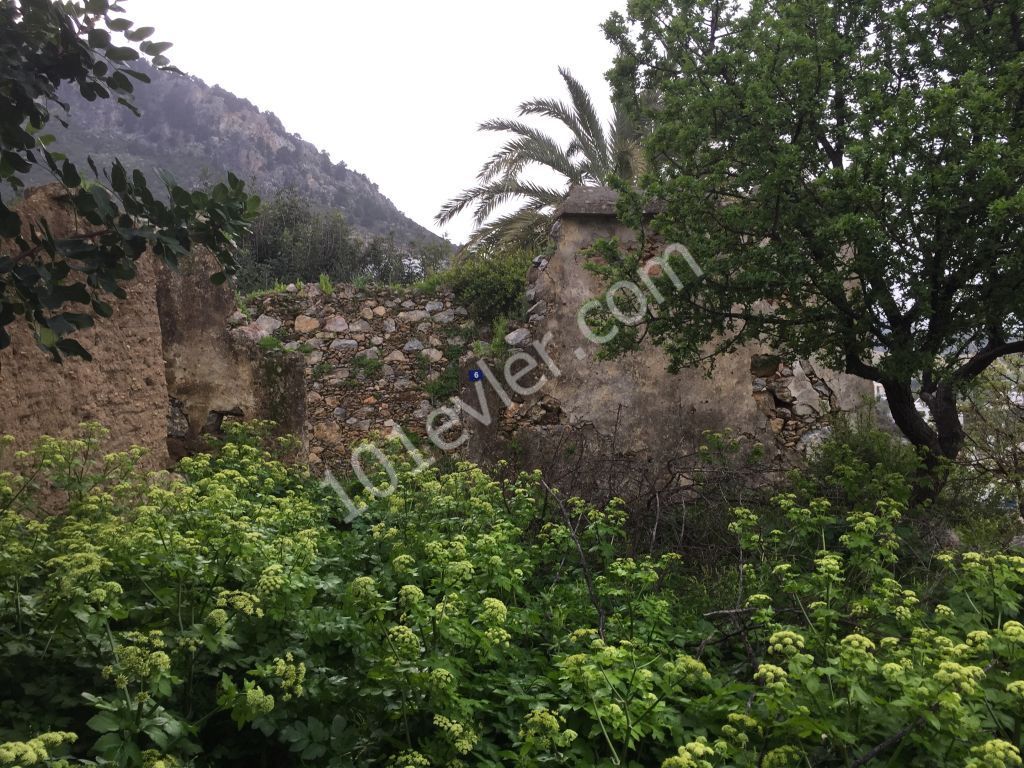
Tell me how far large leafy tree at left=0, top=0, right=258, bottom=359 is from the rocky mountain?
27.5 meters

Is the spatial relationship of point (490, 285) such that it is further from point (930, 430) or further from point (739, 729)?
point (739, 729)

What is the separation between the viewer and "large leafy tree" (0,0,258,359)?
2.49m

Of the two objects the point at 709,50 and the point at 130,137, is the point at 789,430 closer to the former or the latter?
the point at 709,50

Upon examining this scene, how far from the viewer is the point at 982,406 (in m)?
9.22

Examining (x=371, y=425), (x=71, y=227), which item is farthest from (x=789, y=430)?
(x=71, y=227)

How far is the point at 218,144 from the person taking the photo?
3819 centimetres

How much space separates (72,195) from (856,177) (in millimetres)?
4055

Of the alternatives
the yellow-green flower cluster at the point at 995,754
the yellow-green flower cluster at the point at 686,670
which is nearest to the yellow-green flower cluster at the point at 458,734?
the yellow-green flower cluster at the point at 686,670

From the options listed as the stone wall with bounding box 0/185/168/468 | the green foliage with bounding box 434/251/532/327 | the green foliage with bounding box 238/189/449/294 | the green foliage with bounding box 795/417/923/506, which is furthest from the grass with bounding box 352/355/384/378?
the green foliage with bounding box 795/417/923/506

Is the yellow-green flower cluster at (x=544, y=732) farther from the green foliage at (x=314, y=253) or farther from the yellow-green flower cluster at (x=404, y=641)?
the green foliage at (x=314, y=253)

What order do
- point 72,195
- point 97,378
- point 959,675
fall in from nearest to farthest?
point 959,675 → point 72,195 → point 97,378

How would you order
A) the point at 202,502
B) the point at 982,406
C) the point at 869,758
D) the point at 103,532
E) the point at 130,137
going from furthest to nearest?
the point at 130,137
the point at 982,406
the point at 202,502
the point at 103,532
the point at 869,758

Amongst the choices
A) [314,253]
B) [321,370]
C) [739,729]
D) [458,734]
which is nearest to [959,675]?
[739,729]

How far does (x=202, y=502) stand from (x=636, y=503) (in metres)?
3.19
